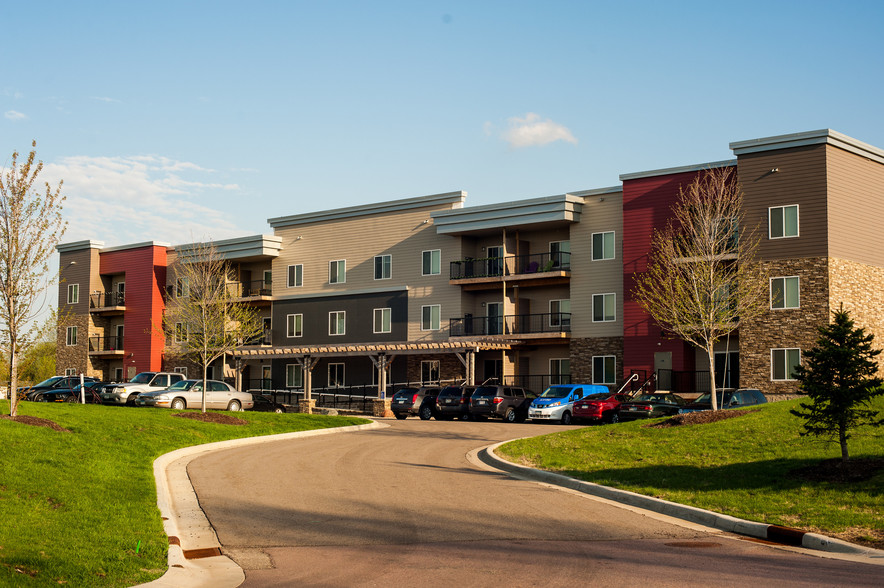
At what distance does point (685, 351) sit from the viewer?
41.5 metres

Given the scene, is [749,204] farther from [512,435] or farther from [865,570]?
[865,570]

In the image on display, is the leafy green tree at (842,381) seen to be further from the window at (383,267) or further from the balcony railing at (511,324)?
the window at (383,267)

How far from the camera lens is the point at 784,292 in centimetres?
3791

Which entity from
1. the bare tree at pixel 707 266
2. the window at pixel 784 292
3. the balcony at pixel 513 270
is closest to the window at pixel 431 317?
the balcony at pixel 513 270

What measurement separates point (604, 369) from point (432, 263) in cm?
1223

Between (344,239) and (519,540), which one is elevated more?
(344,239)

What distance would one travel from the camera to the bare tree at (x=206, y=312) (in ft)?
124

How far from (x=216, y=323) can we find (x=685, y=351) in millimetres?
20656

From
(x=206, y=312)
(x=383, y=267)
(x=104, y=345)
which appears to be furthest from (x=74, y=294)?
(x=206, y=312)

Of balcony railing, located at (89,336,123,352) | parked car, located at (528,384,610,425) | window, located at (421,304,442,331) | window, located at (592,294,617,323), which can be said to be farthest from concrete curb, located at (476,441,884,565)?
balcony railing, located at (89,336,123,352)

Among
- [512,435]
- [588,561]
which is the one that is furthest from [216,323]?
[588,561]

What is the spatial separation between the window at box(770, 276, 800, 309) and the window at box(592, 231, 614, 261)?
9082mm

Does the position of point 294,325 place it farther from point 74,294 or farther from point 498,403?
point 498,403

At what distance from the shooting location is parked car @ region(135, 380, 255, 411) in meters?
36.5
